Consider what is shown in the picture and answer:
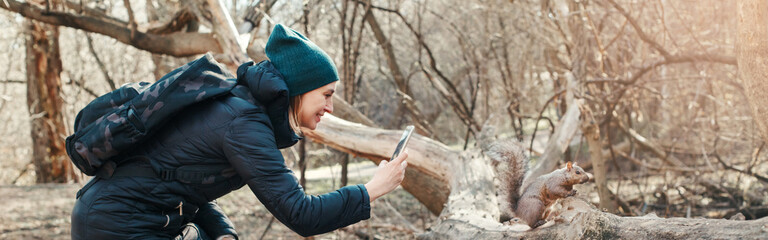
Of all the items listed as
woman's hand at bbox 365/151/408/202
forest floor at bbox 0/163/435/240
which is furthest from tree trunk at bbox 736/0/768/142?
forest floor at bbox 0/163/435/240

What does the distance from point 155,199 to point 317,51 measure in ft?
2.08

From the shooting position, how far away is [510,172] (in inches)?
128

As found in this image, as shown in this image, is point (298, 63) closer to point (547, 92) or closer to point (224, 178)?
point (224, 178)

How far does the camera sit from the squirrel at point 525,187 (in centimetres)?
287

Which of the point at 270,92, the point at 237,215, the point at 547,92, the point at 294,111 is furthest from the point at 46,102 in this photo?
the point at 270,92

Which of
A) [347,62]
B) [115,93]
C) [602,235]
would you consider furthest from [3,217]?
[602,235]

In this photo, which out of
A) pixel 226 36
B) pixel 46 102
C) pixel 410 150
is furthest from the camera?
pixel 46 102

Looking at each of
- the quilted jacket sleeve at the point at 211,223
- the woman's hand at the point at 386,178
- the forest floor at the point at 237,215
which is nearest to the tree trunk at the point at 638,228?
the woman's hand at the point at 386,178

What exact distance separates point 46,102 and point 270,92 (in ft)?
25.9

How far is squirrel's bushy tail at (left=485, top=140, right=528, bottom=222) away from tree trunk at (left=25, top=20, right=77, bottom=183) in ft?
22.3

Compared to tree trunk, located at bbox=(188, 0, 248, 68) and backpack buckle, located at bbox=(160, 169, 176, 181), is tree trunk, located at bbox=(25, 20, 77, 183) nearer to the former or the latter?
tree trunk, located at bbox=(188, 0, 248, 68)

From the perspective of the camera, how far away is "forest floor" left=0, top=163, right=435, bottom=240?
576 cm

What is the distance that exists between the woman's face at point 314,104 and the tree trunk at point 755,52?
1.58 m

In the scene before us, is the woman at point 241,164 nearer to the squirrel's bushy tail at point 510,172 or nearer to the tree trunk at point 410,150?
the squirrel's bushy tail at point 510,172
